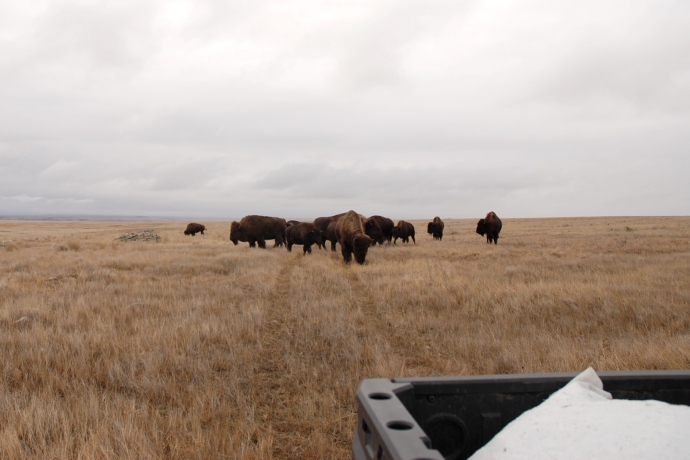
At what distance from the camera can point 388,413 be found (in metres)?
1.66

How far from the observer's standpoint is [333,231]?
2453 cm

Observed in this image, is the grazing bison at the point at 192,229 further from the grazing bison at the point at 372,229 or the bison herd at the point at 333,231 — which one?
the grazing bison at the point at 372,229

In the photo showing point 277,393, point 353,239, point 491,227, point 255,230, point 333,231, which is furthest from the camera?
point 255,230

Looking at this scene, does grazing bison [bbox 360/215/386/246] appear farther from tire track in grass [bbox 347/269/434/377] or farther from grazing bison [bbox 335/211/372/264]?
tire track in grass [bbox 347/269/434/377]

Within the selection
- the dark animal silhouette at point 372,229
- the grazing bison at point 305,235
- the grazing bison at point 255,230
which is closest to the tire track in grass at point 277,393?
the grazing bison at point 305,235

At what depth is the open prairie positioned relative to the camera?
3.89 m

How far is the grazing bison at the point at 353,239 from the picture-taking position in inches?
669

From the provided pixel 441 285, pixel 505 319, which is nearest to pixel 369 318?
pixel 505 319

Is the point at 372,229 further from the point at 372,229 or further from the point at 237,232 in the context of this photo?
the point at 237,232

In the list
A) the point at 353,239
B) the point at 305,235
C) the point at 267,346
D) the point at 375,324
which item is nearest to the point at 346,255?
the point at 353,239

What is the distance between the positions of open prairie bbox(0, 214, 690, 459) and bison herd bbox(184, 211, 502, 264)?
18.4 feet

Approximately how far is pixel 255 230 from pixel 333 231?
667cm

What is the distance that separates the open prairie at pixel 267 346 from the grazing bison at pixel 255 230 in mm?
15872

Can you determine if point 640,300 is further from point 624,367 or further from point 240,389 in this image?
point 240,389
